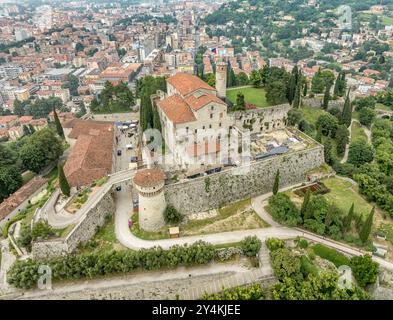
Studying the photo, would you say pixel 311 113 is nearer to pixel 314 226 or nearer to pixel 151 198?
pixel 314 226

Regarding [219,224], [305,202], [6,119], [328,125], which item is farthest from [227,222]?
[6,119]

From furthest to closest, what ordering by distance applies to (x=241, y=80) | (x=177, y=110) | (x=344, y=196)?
(x=241, y=80)
(x=177, y=110)
(x=344, y=196)

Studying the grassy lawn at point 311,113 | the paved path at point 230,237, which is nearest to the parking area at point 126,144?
the paved path at point 230,237

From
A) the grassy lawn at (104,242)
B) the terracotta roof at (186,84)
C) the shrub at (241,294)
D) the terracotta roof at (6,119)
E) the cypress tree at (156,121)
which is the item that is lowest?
the terracotta roof at (6,119)

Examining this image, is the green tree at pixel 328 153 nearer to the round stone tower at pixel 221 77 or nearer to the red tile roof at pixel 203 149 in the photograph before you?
the round stone tower at pixel 221 77

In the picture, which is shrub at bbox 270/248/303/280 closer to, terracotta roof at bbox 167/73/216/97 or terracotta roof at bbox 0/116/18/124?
terracotta roof at bbox 167/73/216/97

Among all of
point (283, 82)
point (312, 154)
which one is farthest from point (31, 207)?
point (283, 82)
